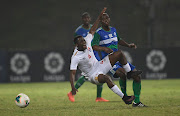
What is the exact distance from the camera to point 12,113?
8617 mm

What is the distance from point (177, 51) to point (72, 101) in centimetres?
1068

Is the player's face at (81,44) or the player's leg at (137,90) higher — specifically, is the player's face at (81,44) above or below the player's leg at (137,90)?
above

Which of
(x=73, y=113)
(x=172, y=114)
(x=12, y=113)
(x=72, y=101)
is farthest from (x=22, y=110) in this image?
(x=172, y=114)

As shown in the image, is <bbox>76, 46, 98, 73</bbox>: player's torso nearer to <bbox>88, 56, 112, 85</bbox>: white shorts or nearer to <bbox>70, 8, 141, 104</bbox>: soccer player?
<bbox>70, 8, 141, 104</bbox>: soccer player

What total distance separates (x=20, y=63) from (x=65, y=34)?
40.8 feet

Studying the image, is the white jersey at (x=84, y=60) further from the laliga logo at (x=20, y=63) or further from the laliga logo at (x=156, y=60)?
the laliga logo at (x=156, y=60)

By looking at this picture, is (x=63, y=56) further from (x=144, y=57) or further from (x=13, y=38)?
(x=13, y=38)

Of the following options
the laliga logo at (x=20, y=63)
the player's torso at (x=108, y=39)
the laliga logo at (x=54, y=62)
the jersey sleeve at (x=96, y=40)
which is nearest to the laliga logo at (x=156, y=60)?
the laliga logo at (x=54, y=62)

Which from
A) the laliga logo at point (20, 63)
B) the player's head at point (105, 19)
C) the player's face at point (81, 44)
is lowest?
the laliga logo at point (20, 63)

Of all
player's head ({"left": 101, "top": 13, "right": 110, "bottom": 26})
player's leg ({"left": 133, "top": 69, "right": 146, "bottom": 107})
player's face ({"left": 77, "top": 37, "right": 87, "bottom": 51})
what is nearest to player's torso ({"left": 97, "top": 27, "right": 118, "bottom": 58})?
player's head ({"left": 101, "top": 13, "right": 110, "bottom": 26})

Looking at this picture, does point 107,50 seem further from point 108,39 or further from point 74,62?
point 74,62

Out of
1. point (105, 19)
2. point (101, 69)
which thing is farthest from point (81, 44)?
point (105, 19)

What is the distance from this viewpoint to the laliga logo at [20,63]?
66.7 feet

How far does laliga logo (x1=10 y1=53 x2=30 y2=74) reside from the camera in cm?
2034
